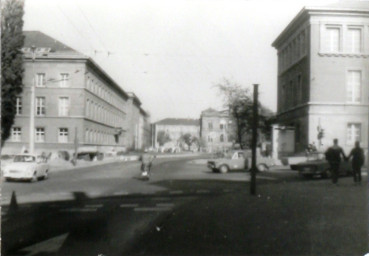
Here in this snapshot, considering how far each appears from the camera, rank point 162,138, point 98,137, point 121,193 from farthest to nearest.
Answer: point 121,193
point 162,138
point 98,137

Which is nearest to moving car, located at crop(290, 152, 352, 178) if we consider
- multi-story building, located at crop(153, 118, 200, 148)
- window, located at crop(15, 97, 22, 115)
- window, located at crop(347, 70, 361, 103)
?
window, located at crop(347, 70, 361, 103)

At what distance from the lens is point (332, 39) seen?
20.6ft

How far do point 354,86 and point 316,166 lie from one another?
1652 millimetres

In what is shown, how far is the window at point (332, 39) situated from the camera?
20.5 feet

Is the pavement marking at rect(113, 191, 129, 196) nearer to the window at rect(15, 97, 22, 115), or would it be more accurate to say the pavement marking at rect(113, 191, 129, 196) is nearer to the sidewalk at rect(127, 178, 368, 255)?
the sidewalk at rect(127, 178, 368, 255)

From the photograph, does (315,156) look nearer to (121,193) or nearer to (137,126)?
(137,126)

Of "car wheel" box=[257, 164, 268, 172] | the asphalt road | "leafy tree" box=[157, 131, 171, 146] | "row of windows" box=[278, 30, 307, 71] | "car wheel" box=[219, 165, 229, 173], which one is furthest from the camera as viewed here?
"car wheel" box=[219, 165, 229, 173]

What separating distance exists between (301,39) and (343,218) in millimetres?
2692

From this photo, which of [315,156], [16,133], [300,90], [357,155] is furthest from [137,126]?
[357,155]

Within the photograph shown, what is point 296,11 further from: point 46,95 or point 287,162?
point 46,95

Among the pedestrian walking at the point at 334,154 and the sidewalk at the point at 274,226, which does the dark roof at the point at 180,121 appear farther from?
the pedestrian walking at the point at 334,154

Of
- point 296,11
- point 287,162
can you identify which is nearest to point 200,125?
point 287,162

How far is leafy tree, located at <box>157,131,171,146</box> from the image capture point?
900 cm

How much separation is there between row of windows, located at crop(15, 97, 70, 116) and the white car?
75 centimetres
